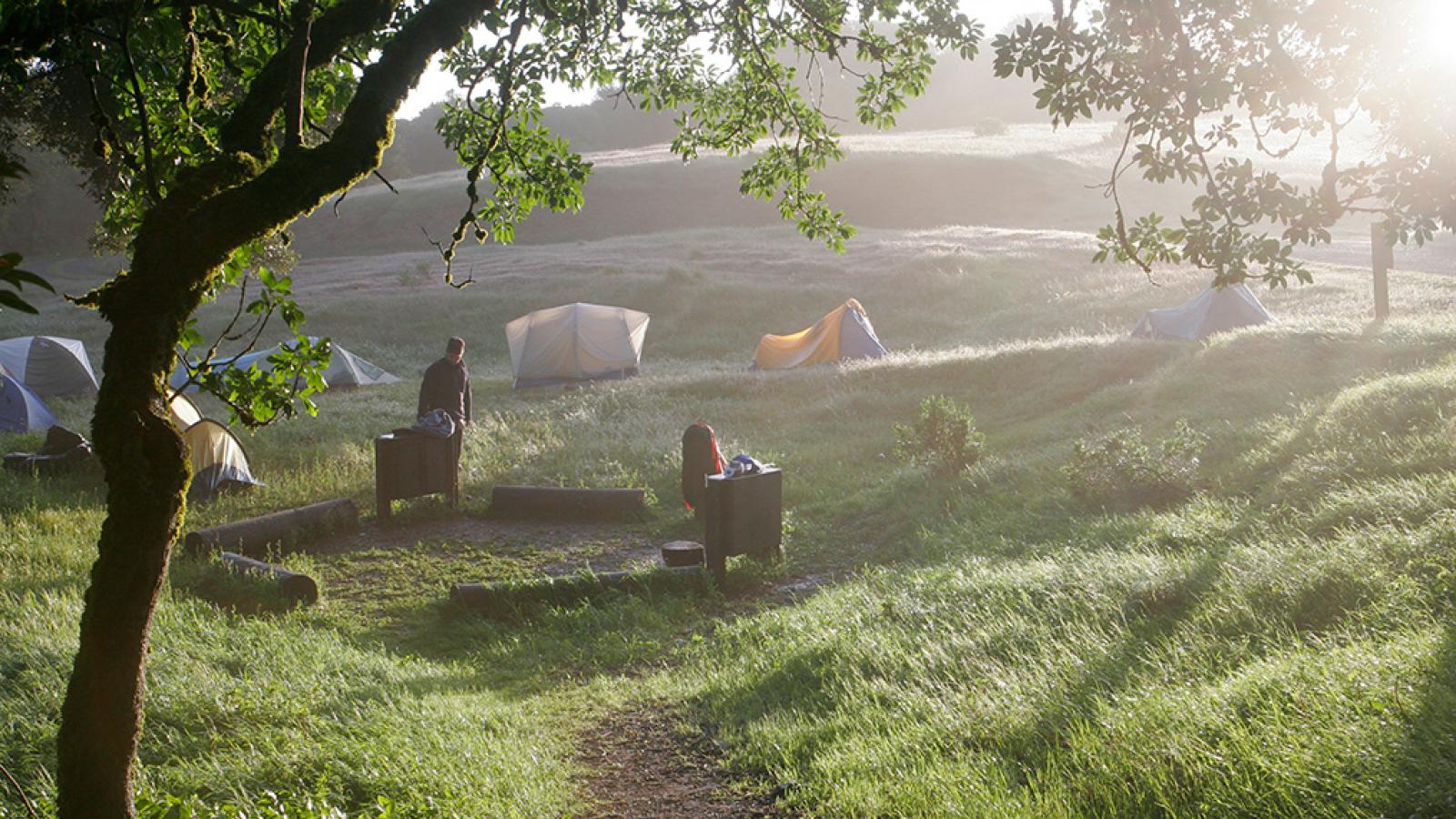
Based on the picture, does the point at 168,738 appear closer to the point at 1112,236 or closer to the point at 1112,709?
the point at 1112,709

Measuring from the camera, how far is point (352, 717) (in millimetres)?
6289

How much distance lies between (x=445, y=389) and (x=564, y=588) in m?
5.30

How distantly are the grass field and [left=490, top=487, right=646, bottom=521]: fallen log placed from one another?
62 centimetres

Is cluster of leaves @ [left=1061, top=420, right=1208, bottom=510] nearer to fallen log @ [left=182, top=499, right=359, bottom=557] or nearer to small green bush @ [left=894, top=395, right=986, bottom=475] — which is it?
small green bush @ [left=894, top=395, right=986, bottom=475]

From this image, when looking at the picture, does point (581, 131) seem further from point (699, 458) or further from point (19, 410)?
point (699, 458)

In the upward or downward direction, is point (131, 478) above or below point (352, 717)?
above

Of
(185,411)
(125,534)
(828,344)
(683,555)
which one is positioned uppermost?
(125,534)

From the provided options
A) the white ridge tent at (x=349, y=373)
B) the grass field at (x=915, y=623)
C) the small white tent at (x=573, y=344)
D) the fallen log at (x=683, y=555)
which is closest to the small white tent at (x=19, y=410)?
the grass field at (x=915, y=623)

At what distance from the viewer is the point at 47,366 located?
28.4 m

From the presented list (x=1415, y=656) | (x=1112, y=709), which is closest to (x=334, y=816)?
(x=1112, y=709)

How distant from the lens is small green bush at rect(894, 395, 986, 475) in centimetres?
1521

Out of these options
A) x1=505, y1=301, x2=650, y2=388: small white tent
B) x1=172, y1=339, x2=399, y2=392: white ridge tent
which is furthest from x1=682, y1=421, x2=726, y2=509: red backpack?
x1=172, y1=339, x2=399, y2=392: white ridge tent

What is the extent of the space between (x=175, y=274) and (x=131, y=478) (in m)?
0.67

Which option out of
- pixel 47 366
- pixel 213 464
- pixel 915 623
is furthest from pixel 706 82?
pixel 47 366
